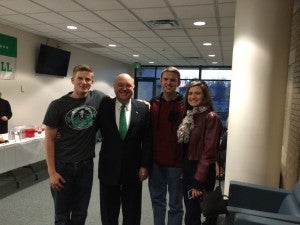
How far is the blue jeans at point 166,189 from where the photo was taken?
2527 mm

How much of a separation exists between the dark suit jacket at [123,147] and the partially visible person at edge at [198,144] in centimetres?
32

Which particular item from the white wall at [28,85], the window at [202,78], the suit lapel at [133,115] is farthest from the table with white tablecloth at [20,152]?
the window at [202,78]

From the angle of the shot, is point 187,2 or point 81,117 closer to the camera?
point 81,117

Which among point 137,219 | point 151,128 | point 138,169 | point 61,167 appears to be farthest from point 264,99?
point 61,167

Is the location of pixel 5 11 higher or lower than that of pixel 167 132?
higher

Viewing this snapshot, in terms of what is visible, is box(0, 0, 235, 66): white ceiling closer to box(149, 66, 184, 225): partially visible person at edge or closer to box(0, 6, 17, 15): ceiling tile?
box(0, 6, 17, 15): ceiling tile

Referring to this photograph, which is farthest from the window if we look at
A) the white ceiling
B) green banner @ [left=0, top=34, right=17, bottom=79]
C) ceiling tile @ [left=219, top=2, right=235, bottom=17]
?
ceiling tile @ [left=219, top=2, right=235, bottom=17]

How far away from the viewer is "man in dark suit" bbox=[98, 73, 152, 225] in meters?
2.41

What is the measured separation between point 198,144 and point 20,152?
10.0ft

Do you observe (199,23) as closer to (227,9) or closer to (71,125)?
(227,9)

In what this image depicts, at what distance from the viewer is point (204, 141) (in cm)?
232

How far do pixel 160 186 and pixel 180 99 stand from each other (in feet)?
2.53

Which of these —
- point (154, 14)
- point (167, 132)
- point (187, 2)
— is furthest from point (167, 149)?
point (154, 14)

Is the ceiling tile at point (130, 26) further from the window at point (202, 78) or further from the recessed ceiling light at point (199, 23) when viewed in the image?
the window at point (202, 78)
